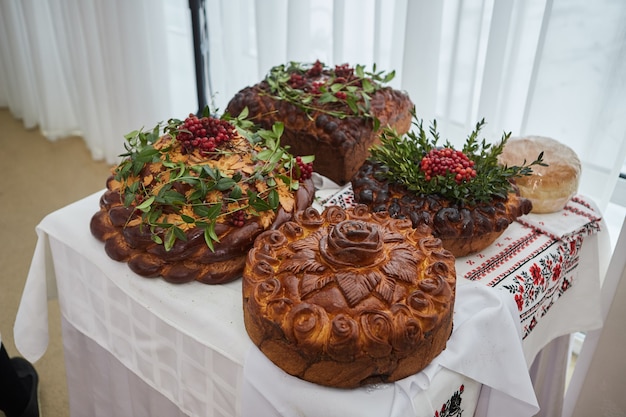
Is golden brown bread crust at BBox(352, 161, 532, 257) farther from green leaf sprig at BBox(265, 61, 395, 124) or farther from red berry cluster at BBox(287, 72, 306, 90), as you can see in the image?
red berry cluster at BBox(287, 72, 306, 90)

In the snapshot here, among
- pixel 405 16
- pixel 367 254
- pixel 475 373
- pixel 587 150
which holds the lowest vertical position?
pixel 475 373

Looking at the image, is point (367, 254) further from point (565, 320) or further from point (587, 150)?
point (587, 150)

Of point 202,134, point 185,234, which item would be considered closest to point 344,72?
point 202,134

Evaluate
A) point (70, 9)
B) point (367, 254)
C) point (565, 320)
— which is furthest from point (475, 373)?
point (70, 9)

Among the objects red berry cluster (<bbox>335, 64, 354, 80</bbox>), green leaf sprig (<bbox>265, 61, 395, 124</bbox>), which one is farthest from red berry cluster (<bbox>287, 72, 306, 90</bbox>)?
red berry cluster (<bbox>335, 64, 354, 80</bbox>)

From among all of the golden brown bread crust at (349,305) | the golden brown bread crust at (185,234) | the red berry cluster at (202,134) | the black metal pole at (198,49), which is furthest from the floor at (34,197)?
the golden brown bread crust at (349,305)

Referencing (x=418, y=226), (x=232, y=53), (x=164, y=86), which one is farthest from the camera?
(x=164, y=86)

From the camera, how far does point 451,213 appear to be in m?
1.33

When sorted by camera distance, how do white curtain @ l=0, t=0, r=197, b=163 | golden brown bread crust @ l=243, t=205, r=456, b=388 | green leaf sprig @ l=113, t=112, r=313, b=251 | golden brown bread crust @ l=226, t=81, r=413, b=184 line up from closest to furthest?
golden brown bread crust @ l=243, t=205, r=456, b=388, green leaf sprig @ l=113, t=112, r=313, b=251, golden brown bread crust @ l=226, t=81, r=413, b=184, white curtain @ l=0, t=0, r=197, b=163

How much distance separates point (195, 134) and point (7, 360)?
3.64ft

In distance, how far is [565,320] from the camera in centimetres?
159

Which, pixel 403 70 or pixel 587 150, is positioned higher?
pixel 403 70

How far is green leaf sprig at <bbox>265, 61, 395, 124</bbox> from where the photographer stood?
1.71m

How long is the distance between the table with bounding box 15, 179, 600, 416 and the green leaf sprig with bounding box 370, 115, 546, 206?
0.16 meters
